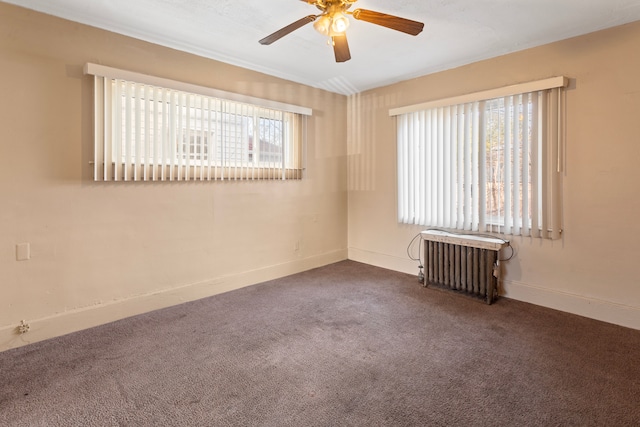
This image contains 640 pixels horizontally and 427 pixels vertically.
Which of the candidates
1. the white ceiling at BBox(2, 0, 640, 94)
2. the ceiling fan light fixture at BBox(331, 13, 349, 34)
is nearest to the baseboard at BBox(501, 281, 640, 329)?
the white ceiling at BBox(2, 0, 640, 94)

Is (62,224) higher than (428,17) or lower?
lower

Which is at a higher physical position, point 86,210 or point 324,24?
point 324,24

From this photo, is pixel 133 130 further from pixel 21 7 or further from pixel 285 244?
pixel 285 244

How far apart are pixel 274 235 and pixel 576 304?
10.6ft

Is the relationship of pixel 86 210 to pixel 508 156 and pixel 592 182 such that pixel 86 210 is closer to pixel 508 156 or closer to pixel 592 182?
pixel 508 156

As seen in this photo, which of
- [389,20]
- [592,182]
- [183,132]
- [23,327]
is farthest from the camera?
[183,132]

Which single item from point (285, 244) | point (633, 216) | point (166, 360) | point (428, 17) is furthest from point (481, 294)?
point (166, 360)

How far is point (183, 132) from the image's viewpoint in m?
3.31

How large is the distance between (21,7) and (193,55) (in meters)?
1.31

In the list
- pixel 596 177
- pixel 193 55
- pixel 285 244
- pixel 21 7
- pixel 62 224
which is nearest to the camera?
pixel 21 7

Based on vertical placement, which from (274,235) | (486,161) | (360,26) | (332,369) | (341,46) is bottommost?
(332,369)

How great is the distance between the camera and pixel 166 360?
2305 mm

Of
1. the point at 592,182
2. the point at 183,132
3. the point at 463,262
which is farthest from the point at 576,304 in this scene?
the point at 183,132

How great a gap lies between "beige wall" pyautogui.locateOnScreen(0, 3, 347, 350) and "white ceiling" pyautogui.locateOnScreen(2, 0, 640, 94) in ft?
0.66
